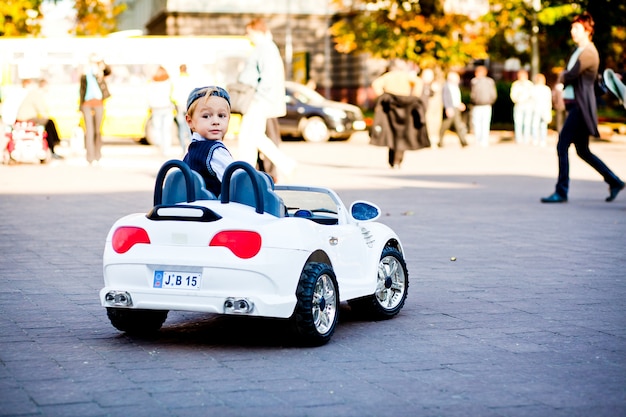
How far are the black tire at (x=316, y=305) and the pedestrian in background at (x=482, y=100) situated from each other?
2543cm

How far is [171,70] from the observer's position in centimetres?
3325

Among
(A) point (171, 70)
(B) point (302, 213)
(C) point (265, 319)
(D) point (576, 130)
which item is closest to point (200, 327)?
(C) point (265, 319)

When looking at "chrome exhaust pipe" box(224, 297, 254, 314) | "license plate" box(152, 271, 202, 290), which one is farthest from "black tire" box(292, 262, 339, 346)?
"license plate" box(152, 271, 202, 290)

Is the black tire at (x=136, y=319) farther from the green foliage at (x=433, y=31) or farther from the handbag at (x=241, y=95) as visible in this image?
the green foliage at (x=433, y=31)

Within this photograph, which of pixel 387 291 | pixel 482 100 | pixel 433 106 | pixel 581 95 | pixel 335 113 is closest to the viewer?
pixel 387 291

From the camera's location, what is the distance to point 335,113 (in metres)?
35.5

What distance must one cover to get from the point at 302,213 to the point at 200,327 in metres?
Result: 0.84

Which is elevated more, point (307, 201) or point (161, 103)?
point (307, 201)

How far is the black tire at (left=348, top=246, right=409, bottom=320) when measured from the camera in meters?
7.27

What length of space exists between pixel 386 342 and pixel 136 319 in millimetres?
1293

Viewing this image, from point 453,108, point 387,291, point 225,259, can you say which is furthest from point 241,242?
point 453,108

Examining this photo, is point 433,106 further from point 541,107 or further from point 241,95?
point 241,95

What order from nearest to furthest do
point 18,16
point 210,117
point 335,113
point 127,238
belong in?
1. point 127,238
2. point 210,117
3. point 335,113
4. point 18,16

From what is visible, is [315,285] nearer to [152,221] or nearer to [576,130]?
[152,221]
